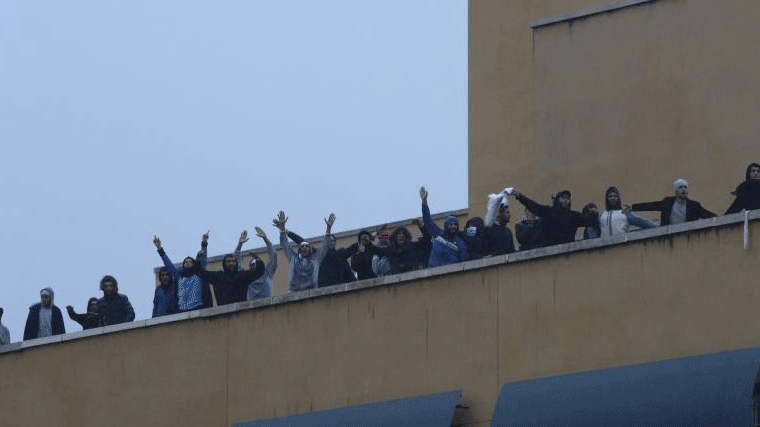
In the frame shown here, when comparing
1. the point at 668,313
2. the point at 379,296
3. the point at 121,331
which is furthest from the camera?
the point at 121,331

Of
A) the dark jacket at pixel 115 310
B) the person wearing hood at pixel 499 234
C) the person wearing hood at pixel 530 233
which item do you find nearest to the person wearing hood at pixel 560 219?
the person wearing hood at pixel 530 233

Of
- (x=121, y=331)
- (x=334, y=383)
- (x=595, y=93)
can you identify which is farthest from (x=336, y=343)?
(x=595, y=93)

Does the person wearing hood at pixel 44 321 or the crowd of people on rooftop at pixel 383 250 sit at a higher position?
the crowd of people on rooftop at pixel 383 250

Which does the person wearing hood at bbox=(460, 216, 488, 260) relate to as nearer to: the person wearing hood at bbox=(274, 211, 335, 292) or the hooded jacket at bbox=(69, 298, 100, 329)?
the person wearing hood at bbox=(274, 211, 335, 292)

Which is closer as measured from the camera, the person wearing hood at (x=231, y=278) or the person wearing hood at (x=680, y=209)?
the person wearing hood at (x=680, y=209)

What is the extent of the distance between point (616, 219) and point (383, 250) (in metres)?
3.64

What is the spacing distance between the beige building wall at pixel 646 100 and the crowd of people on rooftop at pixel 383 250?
1.85 m

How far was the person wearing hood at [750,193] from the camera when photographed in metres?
34.5

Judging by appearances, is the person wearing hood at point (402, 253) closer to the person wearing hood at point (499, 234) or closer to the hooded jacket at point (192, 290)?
the person wearing hood at point (499, 234)

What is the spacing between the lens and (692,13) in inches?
1597

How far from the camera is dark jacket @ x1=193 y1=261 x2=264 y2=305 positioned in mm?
38281

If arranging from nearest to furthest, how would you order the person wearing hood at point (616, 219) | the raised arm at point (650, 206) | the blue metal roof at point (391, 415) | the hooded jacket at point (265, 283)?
the raised arm at point (650, 206), the person wearing hood at point (616, 219), the blue metal roof at point (391, 415), the hooded jacket at point (265, 283)

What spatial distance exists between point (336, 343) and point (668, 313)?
5.32 m

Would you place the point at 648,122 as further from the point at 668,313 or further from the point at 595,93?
the point at 668,313
